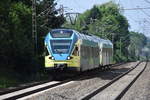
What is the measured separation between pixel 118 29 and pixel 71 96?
105628 millimetres

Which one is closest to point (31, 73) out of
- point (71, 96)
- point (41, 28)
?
point (41, 28)

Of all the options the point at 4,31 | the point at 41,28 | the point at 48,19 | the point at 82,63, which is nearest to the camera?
the point at 4,31

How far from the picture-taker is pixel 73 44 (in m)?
30.3

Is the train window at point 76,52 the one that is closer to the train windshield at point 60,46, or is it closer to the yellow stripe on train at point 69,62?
the yellow stripe on train at point 69,62

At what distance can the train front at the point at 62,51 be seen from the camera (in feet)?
98.4

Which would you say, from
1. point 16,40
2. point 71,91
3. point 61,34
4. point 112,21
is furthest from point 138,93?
point 112,21

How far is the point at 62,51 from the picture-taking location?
30109mm

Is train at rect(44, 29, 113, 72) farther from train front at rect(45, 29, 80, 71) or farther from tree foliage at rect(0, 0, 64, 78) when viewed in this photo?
tree foliage at rect(0, 0, 64, 78)

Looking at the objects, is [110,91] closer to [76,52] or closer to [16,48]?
[76,52]

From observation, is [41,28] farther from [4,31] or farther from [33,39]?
[4,31]

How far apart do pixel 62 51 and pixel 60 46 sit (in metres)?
0.36

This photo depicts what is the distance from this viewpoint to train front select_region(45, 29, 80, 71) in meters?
30.0

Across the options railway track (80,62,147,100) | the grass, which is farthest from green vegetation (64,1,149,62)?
railway track (80,62,147,100)

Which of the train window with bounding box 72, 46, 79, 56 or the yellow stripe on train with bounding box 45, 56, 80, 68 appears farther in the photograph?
the train window with bounding box 72, 46, 79, 56
